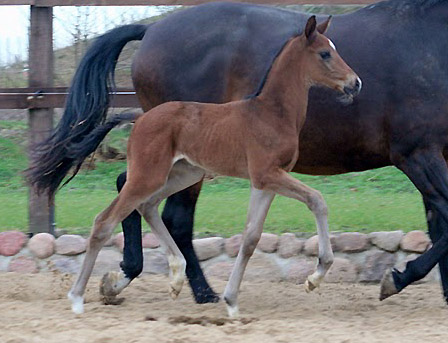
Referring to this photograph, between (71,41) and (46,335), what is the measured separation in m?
5.61

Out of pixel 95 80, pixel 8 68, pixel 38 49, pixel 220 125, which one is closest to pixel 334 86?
pixel 220 125

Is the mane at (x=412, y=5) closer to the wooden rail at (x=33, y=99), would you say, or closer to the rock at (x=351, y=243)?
the rock at (x=351, y=243)

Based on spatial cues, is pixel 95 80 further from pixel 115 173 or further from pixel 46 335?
pixel 115 173

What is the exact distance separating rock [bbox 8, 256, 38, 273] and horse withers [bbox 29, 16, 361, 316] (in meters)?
1.36

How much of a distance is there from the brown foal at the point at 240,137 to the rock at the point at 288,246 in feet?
4.33

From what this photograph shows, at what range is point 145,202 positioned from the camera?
5.14m

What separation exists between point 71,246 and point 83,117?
3.58ft

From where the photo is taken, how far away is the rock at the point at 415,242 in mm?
6012

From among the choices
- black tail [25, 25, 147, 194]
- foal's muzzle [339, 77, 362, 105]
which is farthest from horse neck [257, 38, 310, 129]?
black tail [25, 25, 147, 194]

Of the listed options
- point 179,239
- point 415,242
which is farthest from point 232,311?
point 415,242

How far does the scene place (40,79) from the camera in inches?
256

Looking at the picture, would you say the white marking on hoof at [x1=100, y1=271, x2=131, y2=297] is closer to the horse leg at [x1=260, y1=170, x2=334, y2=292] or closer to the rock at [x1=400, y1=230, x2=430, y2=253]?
the horse leg at [x1=260, y1=170, x2=334, y2=292]

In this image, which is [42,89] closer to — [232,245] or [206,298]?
[232,245]

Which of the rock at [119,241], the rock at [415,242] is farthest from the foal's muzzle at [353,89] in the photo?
the rock at [119,241]
